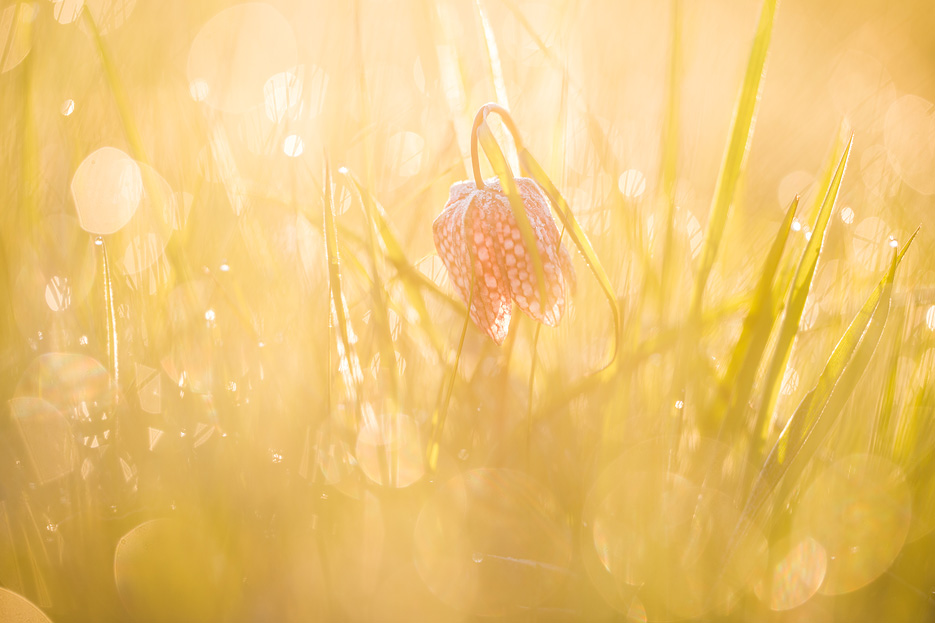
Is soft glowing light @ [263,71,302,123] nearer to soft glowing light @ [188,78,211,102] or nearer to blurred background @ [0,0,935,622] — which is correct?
blurred background @ [0,0,935,622]

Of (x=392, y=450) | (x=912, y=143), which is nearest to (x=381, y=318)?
(x=392, y=450)

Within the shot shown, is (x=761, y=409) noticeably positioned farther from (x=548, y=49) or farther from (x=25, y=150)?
(x=25, y=150)

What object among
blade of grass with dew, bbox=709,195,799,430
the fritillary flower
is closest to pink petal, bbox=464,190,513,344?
the fritillary flower

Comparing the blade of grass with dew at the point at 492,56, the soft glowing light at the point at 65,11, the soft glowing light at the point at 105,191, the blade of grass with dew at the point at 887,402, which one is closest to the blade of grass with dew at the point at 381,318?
the blade of grass with dew at the point at 492,56

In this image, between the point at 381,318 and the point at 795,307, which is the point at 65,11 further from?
the point at 795,307

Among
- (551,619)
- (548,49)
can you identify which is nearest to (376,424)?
(551,619)

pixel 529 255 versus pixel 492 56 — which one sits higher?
pixel 492 56

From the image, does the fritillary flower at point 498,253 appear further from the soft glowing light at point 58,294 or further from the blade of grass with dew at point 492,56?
the soft glowing light at point 58,294
